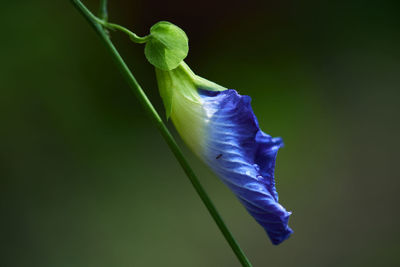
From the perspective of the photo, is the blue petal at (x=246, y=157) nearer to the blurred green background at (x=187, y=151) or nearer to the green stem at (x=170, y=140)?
the green stem at (x=170, y=140)

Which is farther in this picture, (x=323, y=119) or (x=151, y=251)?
(x=323, y=119)

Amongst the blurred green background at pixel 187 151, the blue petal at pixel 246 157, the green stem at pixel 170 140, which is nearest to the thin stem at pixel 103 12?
the green stem at pixel 170 140

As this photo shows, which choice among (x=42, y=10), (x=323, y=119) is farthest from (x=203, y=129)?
(x=323, y=119)

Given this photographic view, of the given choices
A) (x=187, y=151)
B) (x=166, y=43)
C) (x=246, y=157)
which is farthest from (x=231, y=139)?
(x=187, y=151)

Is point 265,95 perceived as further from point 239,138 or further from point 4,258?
point 239,138

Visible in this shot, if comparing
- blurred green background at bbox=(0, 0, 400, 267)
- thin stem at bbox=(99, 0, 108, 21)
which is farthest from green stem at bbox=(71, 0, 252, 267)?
blurred green background at bbox=(0, 0, 400, 267)

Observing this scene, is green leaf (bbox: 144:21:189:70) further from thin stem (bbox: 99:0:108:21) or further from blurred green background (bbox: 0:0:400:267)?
blurred green background (bbox: 0:0:400:267)

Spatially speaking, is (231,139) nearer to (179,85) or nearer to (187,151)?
(179,85)
